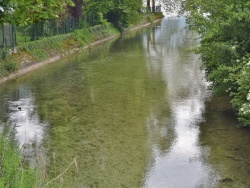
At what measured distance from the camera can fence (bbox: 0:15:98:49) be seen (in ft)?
70.6

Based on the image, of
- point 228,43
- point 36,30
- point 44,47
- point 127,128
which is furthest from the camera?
point 36,30

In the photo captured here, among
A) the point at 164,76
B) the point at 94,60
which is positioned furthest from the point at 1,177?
the point at 94,60

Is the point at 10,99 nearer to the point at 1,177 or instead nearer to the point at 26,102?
the point at 26,102

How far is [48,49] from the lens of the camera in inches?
987

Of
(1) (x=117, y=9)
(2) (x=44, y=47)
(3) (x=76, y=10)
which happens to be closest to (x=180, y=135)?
(2) (x=44, y=47)

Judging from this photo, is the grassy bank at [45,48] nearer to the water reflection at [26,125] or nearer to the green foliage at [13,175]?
the water reflection at [26,125]

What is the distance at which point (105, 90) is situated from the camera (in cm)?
1659

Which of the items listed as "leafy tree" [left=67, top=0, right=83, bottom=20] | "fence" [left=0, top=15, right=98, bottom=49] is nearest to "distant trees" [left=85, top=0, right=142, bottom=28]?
"fence" [left=0, top=15, right=98, bottom=49]

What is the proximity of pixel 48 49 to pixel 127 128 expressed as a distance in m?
14.6

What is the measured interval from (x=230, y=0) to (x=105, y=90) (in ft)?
20.6

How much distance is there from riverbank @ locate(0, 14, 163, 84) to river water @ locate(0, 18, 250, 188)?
2.25ft

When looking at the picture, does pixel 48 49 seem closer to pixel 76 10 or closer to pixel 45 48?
pixel 45 48

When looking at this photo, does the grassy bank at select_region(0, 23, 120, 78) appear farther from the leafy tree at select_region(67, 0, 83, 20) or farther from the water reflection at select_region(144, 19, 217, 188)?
the water reflection at select_region(144, 19, 217, 188)

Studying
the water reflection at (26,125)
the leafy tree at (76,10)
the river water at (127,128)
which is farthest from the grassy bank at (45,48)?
the water reflection at (26,125)
